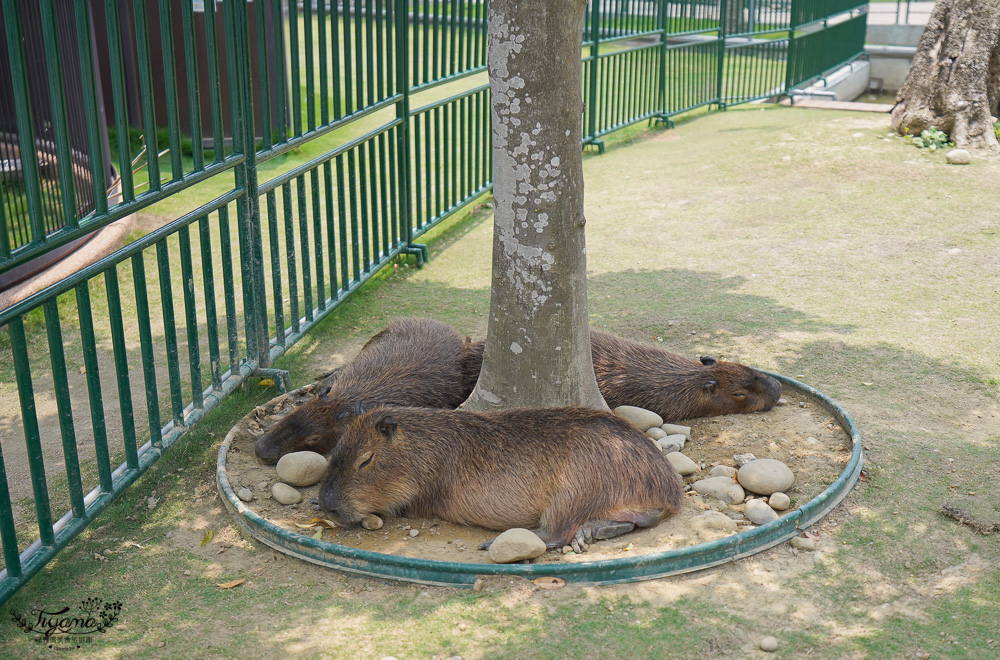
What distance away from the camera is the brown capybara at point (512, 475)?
385 centimetres

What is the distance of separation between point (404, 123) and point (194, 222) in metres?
1.93

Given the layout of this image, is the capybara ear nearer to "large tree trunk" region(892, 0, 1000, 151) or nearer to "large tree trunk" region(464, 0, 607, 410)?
"large tree trunk" region(464, 0, 607, 410)

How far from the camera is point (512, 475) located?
390 cm

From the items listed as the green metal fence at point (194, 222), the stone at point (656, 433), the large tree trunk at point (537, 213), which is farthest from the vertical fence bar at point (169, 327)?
the stone at point (656, 433)

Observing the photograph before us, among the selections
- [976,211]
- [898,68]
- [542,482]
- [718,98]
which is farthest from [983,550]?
[898,68]

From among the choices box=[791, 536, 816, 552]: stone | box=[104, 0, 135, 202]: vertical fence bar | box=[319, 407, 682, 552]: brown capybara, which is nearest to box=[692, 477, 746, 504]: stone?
box=[319, 407, 682, 552]: brown capybara

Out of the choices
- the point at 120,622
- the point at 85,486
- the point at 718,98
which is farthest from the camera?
the point at 718,98

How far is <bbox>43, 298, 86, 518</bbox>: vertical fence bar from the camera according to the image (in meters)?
3.51

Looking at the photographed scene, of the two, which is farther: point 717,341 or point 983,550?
point 717,341

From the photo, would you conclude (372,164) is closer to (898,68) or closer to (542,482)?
(542,482)

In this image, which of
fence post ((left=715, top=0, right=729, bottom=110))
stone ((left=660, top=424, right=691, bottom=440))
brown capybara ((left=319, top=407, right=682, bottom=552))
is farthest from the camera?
fence post ((left=715, top=0, right=729, bottom=110))

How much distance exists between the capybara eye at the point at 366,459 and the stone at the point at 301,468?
0.48m

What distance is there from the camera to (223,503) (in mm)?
4230

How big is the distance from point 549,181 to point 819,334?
9.21ft
